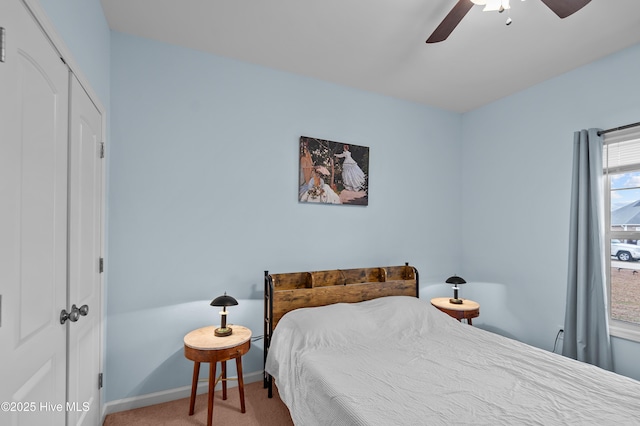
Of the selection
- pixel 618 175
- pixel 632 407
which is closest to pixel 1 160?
pixel 632 407

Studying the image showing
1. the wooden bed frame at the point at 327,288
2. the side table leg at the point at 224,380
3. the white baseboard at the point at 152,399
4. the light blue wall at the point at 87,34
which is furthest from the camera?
the wooden bed frame at the point at 327,288

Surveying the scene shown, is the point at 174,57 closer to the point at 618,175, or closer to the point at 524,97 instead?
the point at 524,97

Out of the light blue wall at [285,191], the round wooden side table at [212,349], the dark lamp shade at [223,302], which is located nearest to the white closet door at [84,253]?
the light blue wall at [285,191]

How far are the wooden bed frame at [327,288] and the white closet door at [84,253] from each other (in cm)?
119

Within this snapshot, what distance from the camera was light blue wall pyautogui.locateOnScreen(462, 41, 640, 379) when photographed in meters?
2.65

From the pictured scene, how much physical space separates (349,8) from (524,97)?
2301mm

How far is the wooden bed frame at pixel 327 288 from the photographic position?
262cm

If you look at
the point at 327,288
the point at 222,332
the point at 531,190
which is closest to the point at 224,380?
the point at 222,332

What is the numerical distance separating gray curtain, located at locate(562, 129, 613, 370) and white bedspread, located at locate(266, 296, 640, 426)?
2.66ft

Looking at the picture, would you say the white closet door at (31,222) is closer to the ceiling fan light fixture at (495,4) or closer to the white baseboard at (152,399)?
the white baseboard at (152,399)

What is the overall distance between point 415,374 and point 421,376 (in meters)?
0.04

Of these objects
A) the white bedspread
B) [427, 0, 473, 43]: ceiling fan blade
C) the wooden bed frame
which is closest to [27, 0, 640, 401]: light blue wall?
the wooden bed frame

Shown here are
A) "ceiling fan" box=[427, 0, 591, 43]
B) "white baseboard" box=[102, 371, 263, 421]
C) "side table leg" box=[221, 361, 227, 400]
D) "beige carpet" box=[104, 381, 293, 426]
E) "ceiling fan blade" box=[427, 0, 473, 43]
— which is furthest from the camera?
"side table leg" box=[221, 361, 227, 400]

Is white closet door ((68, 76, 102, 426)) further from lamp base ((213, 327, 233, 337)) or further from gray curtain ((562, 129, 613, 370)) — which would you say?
gray curtain ((562, 129, 613, 370))
